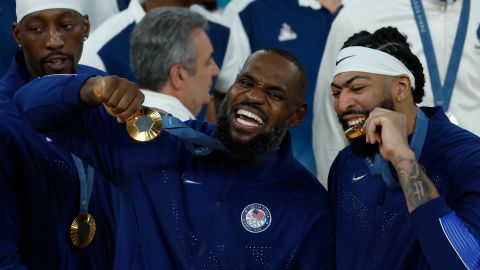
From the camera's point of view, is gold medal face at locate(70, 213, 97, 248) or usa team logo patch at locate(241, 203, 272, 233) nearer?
usa team logo patch at locate(241, 203, 272, 233)

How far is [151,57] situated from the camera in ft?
17.1

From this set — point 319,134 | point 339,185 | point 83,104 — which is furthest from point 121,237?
point 319,134

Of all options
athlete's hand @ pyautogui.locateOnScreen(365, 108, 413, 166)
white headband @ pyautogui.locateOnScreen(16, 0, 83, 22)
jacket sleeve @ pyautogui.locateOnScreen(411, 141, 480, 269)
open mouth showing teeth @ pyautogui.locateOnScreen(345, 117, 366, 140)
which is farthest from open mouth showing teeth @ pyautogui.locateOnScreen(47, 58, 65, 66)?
jacket sleeve @ pyautogui.locateOnScreen(411, 141, 480, 269)

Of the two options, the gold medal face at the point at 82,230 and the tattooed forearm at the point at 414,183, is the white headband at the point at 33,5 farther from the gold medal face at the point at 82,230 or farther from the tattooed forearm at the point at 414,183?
the tattooed forearm at the point at 414,183

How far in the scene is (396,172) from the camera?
351 centimetres

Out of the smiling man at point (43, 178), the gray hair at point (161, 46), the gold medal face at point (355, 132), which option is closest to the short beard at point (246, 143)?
the gold medal face at point (355, 132)

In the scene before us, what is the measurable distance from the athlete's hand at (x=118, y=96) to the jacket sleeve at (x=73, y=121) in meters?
0.13

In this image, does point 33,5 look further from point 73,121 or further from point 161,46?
point 161,46

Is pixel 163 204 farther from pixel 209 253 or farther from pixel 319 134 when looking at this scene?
pixel 319 134

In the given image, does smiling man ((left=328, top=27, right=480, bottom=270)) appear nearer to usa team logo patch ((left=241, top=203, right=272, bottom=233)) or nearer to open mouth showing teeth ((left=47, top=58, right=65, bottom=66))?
usa team logo patch ((left=241, top=203, right=272, bottom=233))

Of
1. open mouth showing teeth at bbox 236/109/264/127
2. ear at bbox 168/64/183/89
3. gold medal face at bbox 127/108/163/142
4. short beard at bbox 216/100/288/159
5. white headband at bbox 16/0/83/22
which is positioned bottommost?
ear at bbox 168/64/183/89

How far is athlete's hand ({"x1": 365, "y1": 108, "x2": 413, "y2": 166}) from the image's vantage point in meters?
3.35

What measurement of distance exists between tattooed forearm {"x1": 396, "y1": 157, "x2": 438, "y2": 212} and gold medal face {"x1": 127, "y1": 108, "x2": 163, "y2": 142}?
773 millimetres

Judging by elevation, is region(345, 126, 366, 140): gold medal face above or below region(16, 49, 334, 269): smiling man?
above
